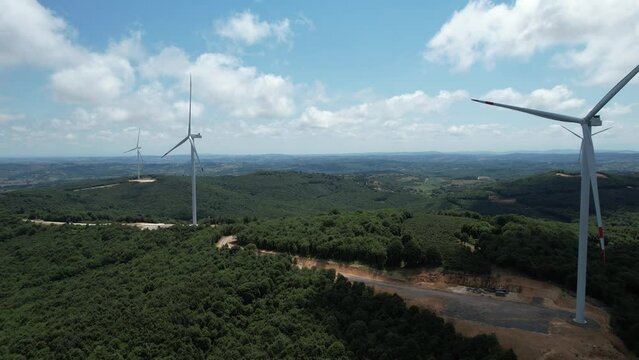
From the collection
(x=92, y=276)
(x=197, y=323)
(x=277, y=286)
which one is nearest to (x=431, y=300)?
(x=277, y=286)

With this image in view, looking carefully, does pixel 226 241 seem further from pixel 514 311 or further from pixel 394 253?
pixel 514 311

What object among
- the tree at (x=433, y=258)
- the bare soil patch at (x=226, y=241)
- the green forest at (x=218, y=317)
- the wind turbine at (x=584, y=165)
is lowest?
the green forest at (x=218, y=317)

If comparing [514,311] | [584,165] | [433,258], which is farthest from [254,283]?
[584,165]

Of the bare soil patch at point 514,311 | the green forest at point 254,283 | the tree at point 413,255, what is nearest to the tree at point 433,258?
the green forest at point 254,283

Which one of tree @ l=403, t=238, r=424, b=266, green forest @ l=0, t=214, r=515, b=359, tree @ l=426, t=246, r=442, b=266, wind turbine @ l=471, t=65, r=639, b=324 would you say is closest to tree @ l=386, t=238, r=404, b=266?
tree @ l=403, t=238, r=424, b=266

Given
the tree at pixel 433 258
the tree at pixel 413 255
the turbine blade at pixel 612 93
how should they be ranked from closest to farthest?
the turbine blade at pixel 612 93
the tree at pixel 433 258
the tree at pixel 413 255

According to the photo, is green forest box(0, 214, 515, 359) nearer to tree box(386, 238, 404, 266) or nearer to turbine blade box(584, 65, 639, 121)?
tree box(386, 238, 404, 266)

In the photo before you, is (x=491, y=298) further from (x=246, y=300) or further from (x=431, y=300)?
(x=246, y=300)

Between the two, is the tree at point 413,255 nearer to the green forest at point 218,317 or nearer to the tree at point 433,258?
the tree at point 433,258
